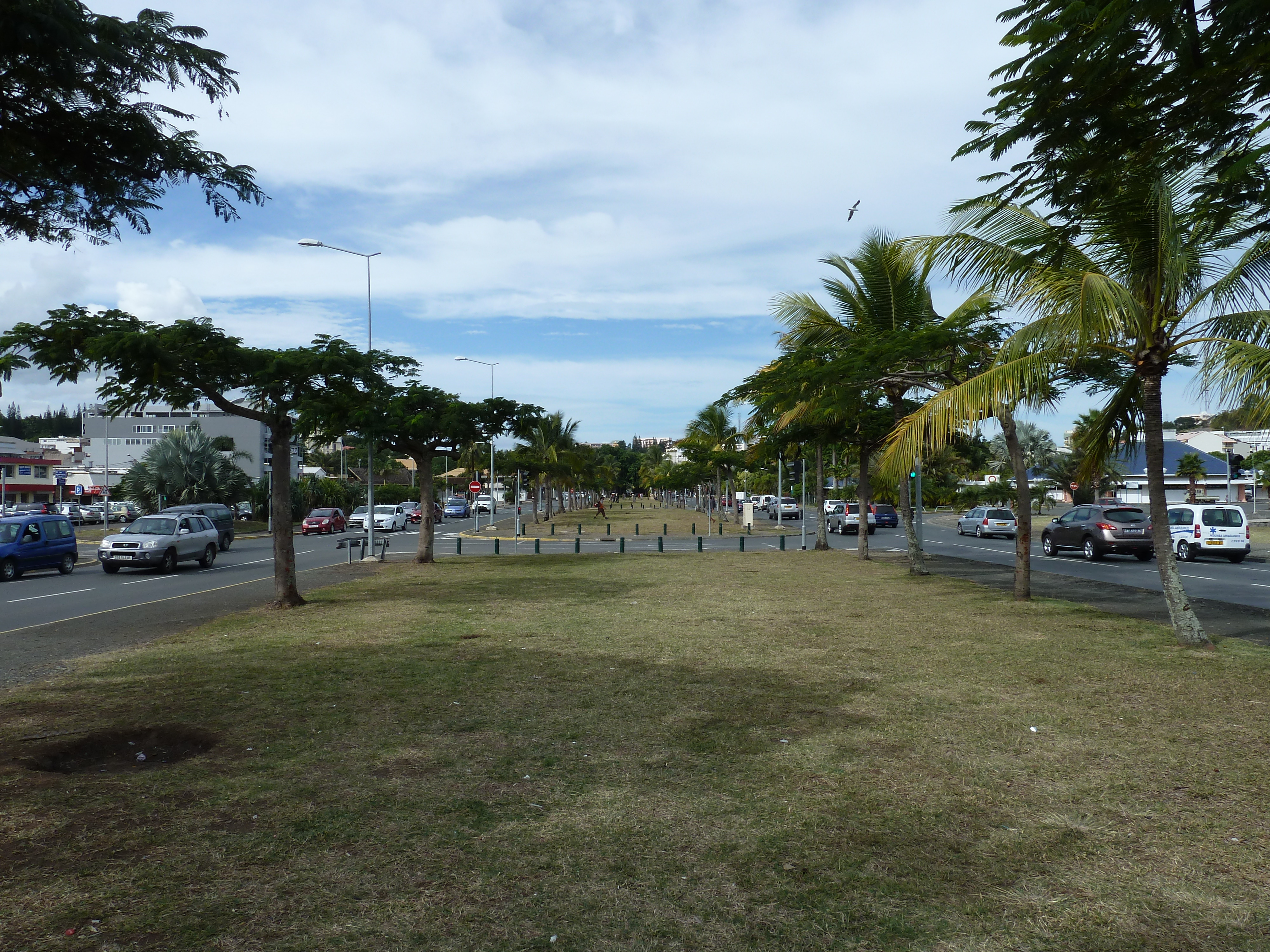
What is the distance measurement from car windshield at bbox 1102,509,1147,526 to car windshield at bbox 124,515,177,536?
2603 cm

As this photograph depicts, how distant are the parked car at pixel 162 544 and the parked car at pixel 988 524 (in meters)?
31.4

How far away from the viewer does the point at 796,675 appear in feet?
28.3

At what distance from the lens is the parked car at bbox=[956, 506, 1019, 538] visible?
41.2 metres

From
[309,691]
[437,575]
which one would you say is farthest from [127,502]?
[309,691]

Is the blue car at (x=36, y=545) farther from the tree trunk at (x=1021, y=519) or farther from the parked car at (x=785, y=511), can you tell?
the parked car at (x=785, y=511)

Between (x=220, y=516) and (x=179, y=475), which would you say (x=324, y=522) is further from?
(x=220, y=516)

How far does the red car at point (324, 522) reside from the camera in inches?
1868

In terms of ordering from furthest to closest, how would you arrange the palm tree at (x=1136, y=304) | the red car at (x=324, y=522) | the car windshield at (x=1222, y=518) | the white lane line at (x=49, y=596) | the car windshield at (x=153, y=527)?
the red car at (x=324, y=522), the car windshield at (x=1222, y=518), the car windshield at (x=153, y=527), the white lane line at (x=49, y=596), the palm tree at (x=1136, y=304)

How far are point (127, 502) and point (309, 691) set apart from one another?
64.4 metres

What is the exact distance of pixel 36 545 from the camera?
2314cm

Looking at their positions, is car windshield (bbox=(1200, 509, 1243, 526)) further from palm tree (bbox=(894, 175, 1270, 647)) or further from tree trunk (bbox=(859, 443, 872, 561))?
palm tree (bbox=(894, 175, 1270, 647))

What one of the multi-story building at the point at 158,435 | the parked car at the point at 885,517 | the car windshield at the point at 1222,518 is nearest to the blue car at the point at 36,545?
the car windshield at the point at 1222,518

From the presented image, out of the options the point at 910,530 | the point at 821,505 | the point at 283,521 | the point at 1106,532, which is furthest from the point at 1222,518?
the point at 283,521

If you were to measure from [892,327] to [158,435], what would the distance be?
106m
